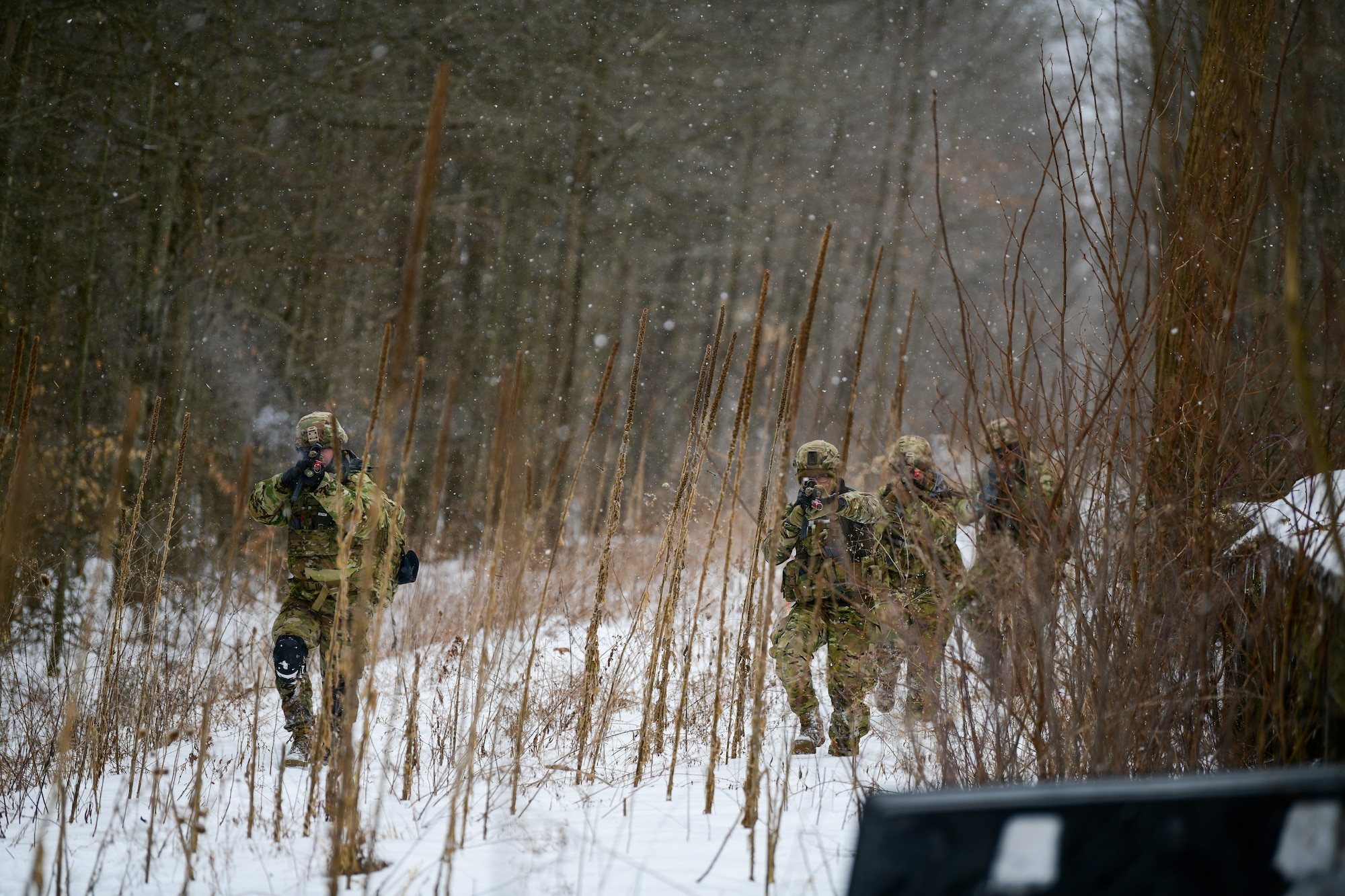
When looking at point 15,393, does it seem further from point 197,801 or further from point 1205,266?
point 1205,266

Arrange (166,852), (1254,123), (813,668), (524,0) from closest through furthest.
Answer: (1254,123) → (166,852) → (813,668) → (524,0)

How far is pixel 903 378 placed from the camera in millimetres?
2443

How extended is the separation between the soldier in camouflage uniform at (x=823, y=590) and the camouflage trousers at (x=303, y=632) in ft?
6.30

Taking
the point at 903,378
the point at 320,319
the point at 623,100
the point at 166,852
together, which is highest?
the point at 623,100

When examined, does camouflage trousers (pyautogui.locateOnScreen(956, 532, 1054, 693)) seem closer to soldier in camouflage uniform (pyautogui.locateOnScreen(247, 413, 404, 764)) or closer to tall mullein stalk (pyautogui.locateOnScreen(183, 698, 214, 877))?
tall mullein stalk (pyautogui.locateOnScreen(183, 698, 214, 877))

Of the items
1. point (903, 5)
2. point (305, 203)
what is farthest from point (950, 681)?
point (903, 5)

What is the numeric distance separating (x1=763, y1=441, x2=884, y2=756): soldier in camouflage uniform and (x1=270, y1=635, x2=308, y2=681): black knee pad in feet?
6.62

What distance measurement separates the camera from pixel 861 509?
3.85 metres

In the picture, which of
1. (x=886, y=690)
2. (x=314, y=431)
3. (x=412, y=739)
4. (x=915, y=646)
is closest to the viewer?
(x=915, y=646)

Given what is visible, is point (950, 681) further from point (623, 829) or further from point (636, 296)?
point (636, 296)

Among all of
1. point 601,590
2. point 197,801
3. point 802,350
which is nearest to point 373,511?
point 197,801

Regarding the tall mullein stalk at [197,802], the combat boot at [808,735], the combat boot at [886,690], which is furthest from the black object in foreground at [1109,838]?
the combat boot at [808,735]

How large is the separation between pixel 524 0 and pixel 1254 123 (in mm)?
8643

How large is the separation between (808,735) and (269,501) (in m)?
2.59
